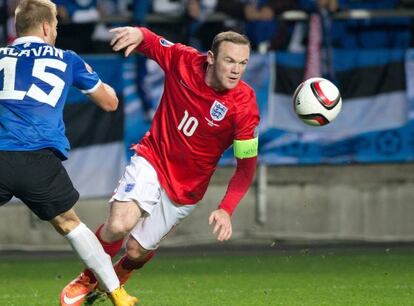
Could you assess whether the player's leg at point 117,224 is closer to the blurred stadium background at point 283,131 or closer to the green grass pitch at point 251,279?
the green grass pitch at point 251,279

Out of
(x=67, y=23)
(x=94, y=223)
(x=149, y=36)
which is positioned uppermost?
(x=149, y=36)

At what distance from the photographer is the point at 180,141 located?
909 cm

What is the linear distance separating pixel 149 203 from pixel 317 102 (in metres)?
1.53

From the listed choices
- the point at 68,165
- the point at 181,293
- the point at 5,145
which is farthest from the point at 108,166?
the point at 5,145

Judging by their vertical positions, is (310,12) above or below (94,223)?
above

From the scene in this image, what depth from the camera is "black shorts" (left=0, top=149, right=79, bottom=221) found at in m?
8.08

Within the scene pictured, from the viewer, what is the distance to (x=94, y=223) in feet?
52.2

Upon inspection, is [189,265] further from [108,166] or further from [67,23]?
[67,23]

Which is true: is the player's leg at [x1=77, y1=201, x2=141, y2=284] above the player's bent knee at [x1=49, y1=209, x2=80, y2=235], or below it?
below

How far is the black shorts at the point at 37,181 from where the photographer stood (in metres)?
8.08

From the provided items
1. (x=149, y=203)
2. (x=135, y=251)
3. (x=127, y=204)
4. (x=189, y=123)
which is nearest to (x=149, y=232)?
(x=135, y=251)

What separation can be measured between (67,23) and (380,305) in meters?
8.03

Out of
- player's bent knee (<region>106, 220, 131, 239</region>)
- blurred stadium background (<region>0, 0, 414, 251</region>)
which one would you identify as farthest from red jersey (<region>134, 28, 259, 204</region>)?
blurred stadium background (<region>0, 0, 414, 251</region>)

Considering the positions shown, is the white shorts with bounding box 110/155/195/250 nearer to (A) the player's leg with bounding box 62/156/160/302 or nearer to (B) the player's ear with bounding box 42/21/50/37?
(A) the player's leg with bounding box 62/156/160/302
